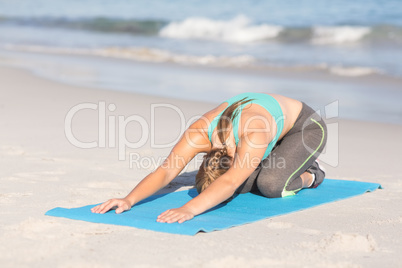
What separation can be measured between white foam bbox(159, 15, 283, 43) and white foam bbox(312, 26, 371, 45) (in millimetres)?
1154

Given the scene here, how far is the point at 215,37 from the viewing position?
1769cm

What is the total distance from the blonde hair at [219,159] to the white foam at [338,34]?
38.8 ft

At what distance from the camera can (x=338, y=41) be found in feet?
49.9

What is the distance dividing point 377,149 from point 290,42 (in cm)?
1026

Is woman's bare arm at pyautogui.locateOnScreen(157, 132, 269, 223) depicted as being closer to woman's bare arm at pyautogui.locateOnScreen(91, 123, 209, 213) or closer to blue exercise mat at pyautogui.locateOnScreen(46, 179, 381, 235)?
blue exercise mat at pyautogui.locateOnScreen(46, 179, 381, 235)

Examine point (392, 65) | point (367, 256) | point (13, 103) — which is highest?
point (392, 65)

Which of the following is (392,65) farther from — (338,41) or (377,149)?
(377,149)

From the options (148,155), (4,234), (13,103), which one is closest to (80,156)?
(148,155)

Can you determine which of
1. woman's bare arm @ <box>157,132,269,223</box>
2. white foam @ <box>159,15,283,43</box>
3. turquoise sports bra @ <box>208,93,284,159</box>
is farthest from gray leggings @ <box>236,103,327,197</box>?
white foam @ <box>159,15,283,43</box>

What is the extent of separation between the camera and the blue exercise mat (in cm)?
347

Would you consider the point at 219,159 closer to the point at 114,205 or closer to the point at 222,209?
the point at 222,209

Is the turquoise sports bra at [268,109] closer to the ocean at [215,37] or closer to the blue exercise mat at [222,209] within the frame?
the blue exercise mat at [222,209]

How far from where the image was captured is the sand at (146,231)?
3.03m

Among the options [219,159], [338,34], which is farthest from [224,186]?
[338,34]
